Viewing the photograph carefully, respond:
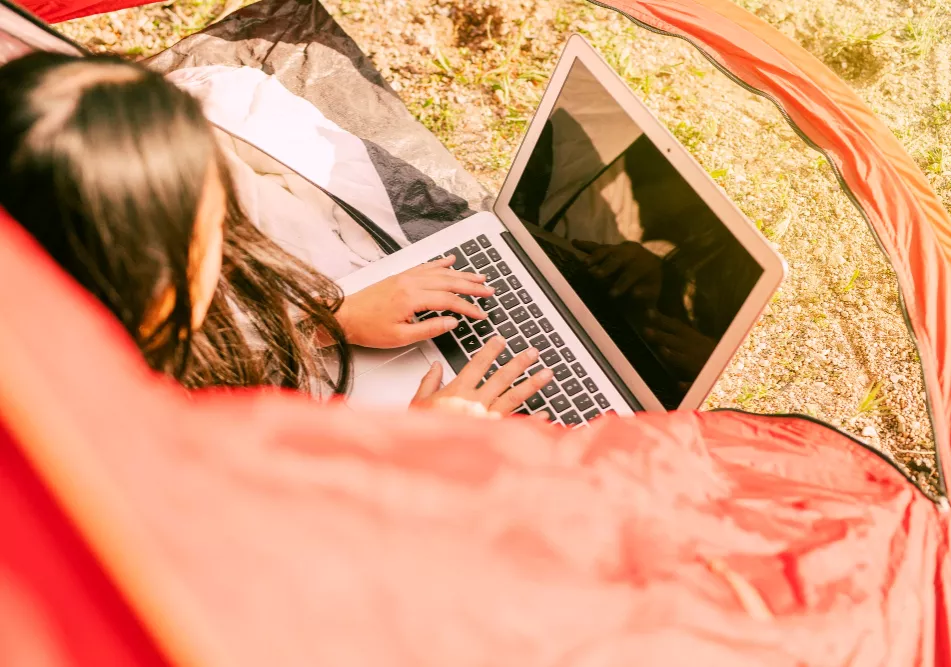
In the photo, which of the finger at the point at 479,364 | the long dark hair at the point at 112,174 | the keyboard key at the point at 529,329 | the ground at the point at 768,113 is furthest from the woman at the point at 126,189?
the ground at the point at 768,113

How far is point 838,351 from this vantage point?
1227 mm

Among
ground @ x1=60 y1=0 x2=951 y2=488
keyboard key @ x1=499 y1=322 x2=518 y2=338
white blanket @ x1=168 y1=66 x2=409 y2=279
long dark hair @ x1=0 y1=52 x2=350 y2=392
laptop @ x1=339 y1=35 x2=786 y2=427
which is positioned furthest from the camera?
ground @ x1=60 y1=0 x2=951 y2=488

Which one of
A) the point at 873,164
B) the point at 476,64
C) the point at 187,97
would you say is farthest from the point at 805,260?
the point at 187,97

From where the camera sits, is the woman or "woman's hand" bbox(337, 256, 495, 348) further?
"woman's hand" bbox(337, 256, 495, 348)

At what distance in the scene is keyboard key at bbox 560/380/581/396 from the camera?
87 centimetres

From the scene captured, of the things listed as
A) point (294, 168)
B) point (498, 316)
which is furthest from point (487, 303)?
point (294, 168)

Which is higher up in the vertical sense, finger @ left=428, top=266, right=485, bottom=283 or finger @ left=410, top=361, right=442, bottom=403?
finger @ left=428, top=266, right=485, bottom=283

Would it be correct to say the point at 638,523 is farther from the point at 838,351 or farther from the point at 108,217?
the point at 838,351

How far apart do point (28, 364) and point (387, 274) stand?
0.63 metres

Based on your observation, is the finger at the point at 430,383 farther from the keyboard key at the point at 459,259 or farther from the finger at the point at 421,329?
the keyboard key at the point at 459,259

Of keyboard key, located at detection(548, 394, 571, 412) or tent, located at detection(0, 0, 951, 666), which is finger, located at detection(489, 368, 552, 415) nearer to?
keyboard key, located at detection(548, 394, 571, 412)

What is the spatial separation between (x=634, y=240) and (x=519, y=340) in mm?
215

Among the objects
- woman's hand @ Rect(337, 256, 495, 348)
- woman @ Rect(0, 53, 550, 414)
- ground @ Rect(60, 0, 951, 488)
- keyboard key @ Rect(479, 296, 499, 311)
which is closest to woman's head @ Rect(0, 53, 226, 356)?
woman @ Rect(0, 53, 550, 414)

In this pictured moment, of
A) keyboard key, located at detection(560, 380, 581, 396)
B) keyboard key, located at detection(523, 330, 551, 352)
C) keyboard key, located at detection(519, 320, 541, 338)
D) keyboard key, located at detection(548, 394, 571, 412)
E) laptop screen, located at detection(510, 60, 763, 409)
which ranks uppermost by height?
laptop screen, located at detection(510, 60, 763, 409)
